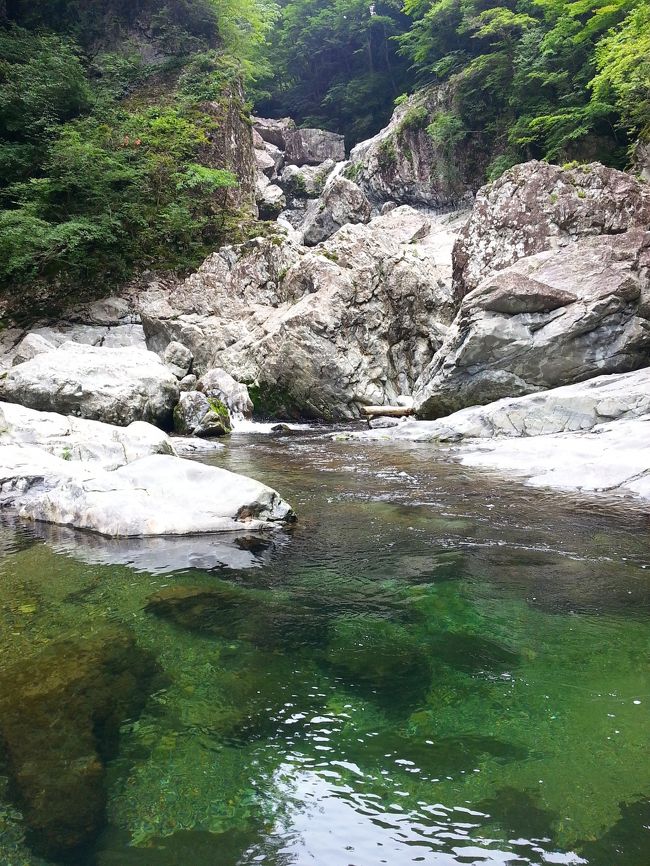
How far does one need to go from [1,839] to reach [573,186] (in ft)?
66.0

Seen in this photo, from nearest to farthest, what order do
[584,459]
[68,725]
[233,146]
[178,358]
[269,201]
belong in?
[68,725] → [584,459] → [178,358] → [233,146] → [269,201]

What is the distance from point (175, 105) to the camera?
29500 millimetres

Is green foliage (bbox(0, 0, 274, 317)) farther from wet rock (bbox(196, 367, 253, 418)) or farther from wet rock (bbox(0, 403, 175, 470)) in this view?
wet rock (bbox(0, 403, 175, 470))

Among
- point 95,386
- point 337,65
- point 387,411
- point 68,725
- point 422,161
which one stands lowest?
point 68,725

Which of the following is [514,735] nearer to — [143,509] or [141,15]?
[143,509]

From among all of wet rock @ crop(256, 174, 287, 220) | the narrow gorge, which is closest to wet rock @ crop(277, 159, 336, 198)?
wet rock @ crop(256, 174, 287, 220)

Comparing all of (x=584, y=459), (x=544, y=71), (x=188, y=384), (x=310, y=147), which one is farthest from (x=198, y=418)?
(x=310, y=147)

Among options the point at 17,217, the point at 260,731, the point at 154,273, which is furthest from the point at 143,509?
the point at 154,273

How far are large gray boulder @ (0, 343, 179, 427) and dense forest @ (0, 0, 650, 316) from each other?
27.5ft

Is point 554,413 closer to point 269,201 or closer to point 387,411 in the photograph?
point 387,411

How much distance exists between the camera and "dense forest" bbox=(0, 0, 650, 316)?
896 inches

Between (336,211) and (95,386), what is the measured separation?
77.7 ft

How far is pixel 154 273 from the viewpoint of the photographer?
25.4m

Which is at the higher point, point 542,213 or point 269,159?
point 269,159
